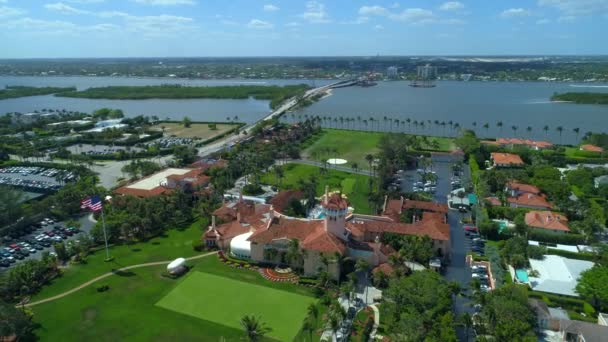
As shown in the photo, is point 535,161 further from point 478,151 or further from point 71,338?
point 71,338

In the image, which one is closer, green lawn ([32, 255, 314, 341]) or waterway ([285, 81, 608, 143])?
green lawn ([32, 255, 314, 341])

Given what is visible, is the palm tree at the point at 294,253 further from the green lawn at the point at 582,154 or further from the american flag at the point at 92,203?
the green lawn at the point at 582,154

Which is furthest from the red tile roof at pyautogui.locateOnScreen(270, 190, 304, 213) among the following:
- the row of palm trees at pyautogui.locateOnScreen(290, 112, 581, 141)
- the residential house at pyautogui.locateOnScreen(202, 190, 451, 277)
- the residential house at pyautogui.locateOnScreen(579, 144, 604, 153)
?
the residential house at pyautogui.locateOnScreen(579, 144, 604, 153)

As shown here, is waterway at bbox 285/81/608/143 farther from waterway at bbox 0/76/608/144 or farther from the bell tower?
the bell tower

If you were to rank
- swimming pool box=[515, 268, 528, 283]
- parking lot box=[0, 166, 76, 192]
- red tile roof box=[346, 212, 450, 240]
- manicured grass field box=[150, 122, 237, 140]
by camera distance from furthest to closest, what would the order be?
1. manicured grass field box=[150, 122, 237, 140]
2. parking lot box=[0, 166, 76, 192]
3. red tile roof box=[346, 212, 450, 240]
4. swimming pool box=[515, 268, 528, 283]

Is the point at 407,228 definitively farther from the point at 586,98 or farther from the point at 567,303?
the point at 586,98

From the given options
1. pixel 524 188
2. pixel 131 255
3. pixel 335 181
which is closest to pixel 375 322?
pixel 131 255

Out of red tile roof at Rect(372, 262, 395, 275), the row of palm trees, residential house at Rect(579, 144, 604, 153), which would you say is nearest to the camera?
red tile roof at Rect(372, 262, 395, 275)

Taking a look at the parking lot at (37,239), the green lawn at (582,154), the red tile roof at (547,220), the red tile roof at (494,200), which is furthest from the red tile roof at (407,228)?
the green lawn at (582,154)
